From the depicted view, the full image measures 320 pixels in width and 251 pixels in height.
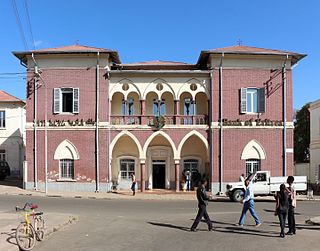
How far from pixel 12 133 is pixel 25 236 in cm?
3914

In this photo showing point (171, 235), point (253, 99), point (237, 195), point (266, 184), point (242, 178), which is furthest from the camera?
point (253, 99)

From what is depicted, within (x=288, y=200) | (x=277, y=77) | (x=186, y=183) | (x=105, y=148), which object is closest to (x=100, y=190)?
(x=105, y=148)

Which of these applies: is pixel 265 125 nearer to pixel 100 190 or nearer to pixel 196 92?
pixel 196 92

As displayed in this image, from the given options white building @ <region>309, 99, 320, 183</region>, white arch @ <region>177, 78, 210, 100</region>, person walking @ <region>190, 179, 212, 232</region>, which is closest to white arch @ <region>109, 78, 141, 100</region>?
white arch @ <region>177, 78, 210, 100</region>

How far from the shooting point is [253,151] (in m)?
33.3

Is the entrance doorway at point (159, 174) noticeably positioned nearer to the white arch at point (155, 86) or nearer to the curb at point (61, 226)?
the white arch at point (155, 86)

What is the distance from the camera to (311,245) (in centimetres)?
1142

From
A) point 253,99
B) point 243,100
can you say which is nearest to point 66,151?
point 243,100

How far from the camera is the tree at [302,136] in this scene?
61.8 metres

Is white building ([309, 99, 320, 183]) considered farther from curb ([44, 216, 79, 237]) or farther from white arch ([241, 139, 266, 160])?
curb ([44, 216, 79, 237])

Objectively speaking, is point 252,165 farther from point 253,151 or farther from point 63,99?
point 63,99

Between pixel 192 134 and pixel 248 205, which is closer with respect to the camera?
pixel 248 205

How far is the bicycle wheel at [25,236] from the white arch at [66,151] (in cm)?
2285

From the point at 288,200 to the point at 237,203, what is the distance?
1358 cm
